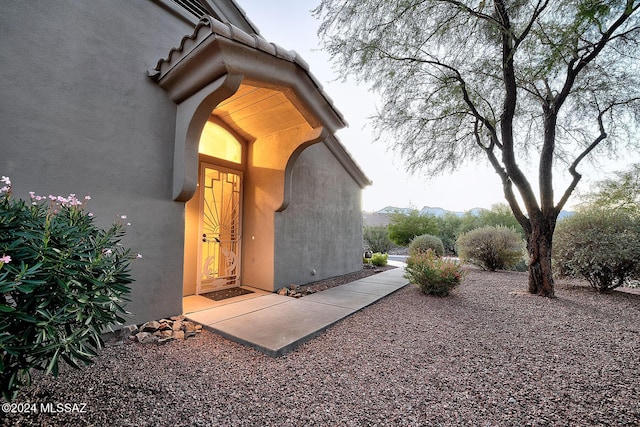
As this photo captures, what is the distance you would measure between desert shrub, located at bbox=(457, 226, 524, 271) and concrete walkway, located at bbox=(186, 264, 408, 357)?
5.82 m

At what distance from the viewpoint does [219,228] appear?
5.97 meters

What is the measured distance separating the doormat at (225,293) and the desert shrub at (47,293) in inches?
141

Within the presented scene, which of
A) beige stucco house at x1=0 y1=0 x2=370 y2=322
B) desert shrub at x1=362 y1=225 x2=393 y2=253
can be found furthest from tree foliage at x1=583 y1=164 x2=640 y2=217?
beige stucco house at x1=0 y1=0 x2=370 y2=322

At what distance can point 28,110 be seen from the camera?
9.82ft

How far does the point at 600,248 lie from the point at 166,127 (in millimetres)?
9572

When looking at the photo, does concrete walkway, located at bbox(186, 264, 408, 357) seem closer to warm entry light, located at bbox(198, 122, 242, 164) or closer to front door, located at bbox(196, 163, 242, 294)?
front door, located at bbox(196, 163, 242, 294)

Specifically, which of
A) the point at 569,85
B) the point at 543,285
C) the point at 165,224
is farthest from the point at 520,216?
the point at 165,224

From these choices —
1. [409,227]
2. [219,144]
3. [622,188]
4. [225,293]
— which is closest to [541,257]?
[225,293]

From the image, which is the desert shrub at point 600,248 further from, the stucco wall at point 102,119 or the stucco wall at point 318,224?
the stucco wall at point 102,119

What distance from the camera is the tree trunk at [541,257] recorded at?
6004 mm

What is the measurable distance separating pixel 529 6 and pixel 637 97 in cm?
358

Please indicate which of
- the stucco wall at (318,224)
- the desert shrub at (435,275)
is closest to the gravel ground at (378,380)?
the desert shrub at (435,275)

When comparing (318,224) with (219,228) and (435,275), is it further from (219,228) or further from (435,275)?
(435,275)

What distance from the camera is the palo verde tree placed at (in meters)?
5.47
